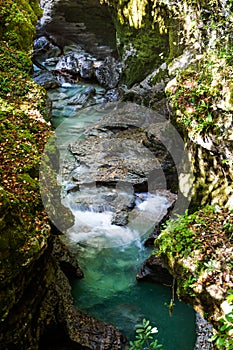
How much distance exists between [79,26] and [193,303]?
20.1 metres

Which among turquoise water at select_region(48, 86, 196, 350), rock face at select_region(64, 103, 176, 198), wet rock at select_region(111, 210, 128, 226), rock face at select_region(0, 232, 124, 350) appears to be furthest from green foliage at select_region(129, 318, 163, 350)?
rock face at select_region(64, 103, 176, 198)

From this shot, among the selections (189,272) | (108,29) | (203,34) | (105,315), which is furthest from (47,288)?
(108,29)

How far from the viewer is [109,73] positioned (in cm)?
1884

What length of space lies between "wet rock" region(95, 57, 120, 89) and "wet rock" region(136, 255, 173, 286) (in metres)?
12.3

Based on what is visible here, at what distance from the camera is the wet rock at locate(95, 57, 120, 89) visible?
18472mm

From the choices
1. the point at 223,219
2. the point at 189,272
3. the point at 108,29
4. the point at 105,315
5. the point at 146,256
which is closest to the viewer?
the point at 189,272

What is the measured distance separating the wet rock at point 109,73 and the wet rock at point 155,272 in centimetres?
Answer: 1225

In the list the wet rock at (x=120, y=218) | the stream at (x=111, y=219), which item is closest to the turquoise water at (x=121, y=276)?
the stream at (x=111, y=219)

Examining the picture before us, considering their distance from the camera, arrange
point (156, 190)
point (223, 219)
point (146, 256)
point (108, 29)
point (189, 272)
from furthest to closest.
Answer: point (108, 29) → point (156, 190) → point (146, 256) → point (223, 219) → point (189, 272)

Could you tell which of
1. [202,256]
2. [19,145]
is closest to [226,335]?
[202,256]

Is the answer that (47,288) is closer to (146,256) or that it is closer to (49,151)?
(49,151)

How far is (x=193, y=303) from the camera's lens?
4.99 m

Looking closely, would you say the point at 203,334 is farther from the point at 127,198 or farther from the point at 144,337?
the point at 127,198

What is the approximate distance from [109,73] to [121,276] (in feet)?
42.9
